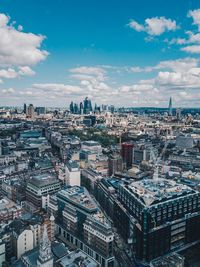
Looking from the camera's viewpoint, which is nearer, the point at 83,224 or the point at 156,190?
the point at 83,224

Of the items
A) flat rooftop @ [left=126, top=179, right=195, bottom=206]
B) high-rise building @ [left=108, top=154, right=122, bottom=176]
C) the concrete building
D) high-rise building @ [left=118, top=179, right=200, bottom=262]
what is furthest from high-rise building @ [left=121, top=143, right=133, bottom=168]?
high-rise building @ [left=118, top=179, right=200, bottom=262]

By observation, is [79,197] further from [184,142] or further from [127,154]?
[184,142]

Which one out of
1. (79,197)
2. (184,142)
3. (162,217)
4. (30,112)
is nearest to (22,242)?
(79,197)

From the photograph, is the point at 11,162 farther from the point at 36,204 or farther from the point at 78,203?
the point at 78,203

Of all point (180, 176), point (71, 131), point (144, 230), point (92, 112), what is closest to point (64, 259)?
point (144, 230)

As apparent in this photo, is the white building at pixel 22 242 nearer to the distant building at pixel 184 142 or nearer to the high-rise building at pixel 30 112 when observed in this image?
the distant building at pixel 184 142

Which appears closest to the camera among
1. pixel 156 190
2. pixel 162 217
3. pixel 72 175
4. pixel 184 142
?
pixel 162 217

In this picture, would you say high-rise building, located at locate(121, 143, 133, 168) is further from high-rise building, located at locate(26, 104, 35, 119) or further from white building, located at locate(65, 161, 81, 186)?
high-rise building, located at locate(26, 104, 35, 119)

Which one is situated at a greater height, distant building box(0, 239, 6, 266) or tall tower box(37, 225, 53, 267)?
tall tower box(37, 225, 53, 267)
